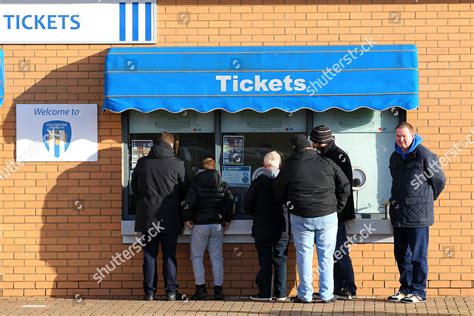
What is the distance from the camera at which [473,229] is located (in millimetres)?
11484

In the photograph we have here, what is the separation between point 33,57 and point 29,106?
0.57 meters

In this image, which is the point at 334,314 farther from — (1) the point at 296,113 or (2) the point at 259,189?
(1) the point at 296,113

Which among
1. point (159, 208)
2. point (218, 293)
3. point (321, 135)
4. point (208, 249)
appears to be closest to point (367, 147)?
point (321, 135)

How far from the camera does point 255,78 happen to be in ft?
36.8

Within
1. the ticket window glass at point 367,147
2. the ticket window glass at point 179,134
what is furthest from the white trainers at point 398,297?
the ticket window glass at point 179,134

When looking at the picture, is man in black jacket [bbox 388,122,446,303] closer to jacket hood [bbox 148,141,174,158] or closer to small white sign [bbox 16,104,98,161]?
jacket hood [bbox 148,141,174,158]

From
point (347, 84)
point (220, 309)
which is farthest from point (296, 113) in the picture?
point (220, 309)

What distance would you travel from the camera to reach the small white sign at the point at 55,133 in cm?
1172

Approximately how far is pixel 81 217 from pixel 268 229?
2254mm

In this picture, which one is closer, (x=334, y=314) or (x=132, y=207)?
(x=334, y=314)

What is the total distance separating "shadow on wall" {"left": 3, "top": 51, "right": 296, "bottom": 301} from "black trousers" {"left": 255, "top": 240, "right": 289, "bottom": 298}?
49cm

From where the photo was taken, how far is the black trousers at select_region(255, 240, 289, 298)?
11.2 metres

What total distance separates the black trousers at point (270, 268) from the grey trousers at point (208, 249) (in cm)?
47

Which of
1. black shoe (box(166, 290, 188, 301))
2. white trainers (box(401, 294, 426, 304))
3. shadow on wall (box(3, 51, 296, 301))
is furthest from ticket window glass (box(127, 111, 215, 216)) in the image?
white trainers (box(401, 294, 426, 304))
